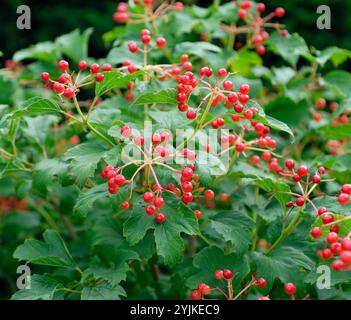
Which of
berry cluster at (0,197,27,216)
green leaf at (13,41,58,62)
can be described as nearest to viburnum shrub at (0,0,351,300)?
green leaf at (13,41,58,62)

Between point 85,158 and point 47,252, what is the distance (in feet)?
0.97

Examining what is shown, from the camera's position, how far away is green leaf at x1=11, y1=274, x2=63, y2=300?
1290 mm

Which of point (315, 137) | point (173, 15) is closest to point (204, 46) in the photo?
point (173, 15)

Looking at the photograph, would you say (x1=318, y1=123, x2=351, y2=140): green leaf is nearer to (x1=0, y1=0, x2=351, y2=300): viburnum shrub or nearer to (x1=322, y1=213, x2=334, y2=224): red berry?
(x1=0, y1=0, x2=351, y2=300): viburnum shrub

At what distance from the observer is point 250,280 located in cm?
143

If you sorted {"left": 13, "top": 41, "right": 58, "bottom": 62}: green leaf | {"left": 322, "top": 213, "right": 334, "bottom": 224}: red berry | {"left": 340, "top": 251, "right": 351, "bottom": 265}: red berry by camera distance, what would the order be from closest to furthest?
1. {"left": 340, "top": 251, "right": 351, "bottom": 265}: red berry
2. {"left": 322, "top": 213, "right": 334, "bottom": 224}: red berry
3. {"left": 13, "top": 41, "right": 58, "bottom": 62}: green leaf

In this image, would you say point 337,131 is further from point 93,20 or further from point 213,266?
point 93,20

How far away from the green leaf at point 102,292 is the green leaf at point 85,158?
264mm

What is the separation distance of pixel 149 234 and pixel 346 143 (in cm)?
112

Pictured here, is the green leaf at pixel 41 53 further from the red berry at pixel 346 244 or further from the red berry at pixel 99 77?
the red berry at pixel 346 244

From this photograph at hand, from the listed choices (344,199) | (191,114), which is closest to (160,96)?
(191,114)

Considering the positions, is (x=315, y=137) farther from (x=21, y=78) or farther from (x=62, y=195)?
(x=21, y=78)

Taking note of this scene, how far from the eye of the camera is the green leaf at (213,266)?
1.35 meters

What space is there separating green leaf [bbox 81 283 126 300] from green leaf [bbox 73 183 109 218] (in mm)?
180
